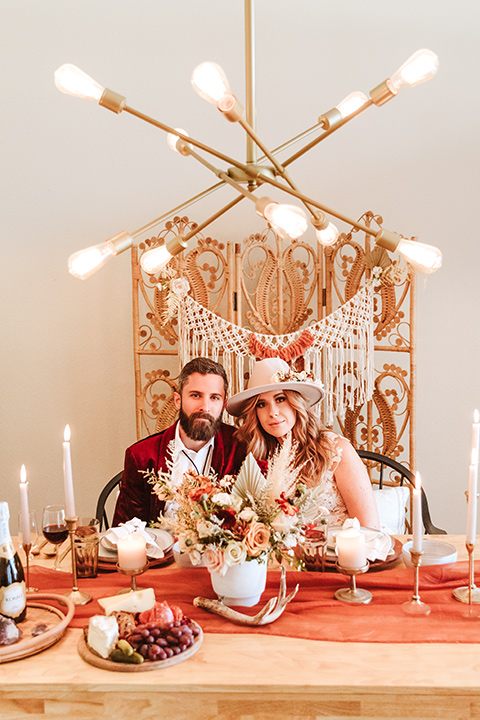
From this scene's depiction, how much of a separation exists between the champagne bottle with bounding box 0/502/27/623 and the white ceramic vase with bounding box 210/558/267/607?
19.0 inches

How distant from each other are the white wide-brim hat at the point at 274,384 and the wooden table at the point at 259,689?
1.16 meters

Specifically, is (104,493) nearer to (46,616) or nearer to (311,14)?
(46,616)

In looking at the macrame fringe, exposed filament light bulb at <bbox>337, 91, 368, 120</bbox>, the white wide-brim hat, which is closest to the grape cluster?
the white wide-brim hat

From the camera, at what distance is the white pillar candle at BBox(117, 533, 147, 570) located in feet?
5.55

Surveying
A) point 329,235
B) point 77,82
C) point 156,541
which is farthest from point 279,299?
point 77,82

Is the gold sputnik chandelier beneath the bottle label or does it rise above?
above

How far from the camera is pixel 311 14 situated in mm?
3312

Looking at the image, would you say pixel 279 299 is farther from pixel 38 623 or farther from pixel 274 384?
pixel 38 623

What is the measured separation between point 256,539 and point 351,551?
0.27m

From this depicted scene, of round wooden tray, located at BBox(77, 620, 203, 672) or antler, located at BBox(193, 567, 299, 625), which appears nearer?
round wooden tray, located at BBox(77, 620, 203, 672)

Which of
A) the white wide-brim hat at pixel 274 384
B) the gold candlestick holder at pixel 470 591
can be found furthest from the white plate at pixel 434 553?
the white wide-brim hat at pixel 274 384

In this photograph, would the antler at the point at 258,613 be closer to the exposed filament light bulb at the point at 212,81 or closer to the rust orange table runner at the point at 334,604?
the rust orange table runner at the point at 334,604

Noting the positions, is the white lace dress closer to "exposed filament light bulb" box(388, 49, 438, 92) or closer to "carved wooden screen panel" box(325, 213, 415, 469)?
"carved wooden screen panel" box(325, 213, 415, 469)

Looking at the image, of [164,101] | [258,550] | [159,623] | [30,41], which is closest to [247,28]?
[258,550]
